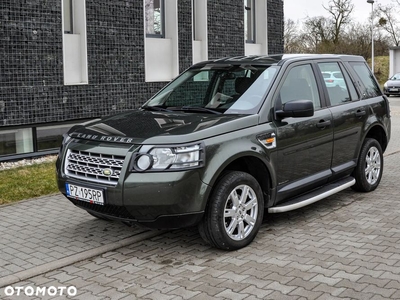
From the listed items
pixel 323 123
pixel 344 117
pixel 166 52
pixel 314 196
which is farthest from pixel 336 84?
pixel 166 52

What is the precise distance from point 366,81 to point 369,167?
1.17 meters

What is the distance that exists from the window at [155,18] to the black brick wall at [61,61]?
0.47 meters

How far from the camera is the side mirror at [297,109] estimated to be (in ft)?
18.5

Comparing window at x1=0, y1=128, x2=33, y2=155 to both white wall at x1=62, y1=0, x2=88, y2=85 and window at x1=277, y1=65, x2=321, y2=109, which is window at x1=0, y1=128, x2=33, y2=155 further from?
window at x1=277, y1=65, x2=321, y2=109

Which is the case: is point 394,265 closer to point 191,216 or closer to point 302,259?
point 302,259

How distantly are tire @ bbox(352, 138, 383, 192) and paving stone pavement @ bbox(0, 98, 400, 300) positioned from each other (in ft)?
1.94

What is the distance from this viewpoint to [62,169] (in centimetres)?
552

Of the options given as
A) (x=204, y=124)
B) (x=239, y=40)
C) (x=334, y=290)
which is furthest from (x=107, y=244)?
(x=239, y=40)

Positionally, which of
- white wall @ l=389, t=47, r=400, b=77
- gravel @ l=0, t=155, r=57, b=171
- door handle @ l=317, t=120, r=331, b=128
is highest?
white wall @ l=389, t=47, r=400, b=77

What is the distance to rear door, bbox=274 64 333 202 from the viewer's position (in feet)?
19.1

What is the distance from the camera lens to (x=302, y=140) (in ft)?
19.8

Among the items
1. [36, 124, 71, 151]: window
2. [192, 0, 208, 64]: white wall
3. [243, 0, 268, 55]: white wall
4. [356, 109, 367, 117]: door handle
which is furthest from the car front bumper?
[243, 0, 268, 55]: white wall

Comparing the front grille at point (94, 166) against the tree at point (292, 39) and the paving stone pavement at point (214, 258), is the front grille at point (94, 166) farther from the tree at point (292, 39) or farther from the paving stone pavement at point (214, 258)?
the tree at point (292, 39)

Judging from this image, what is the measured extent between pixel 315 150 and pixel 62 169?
274cm
